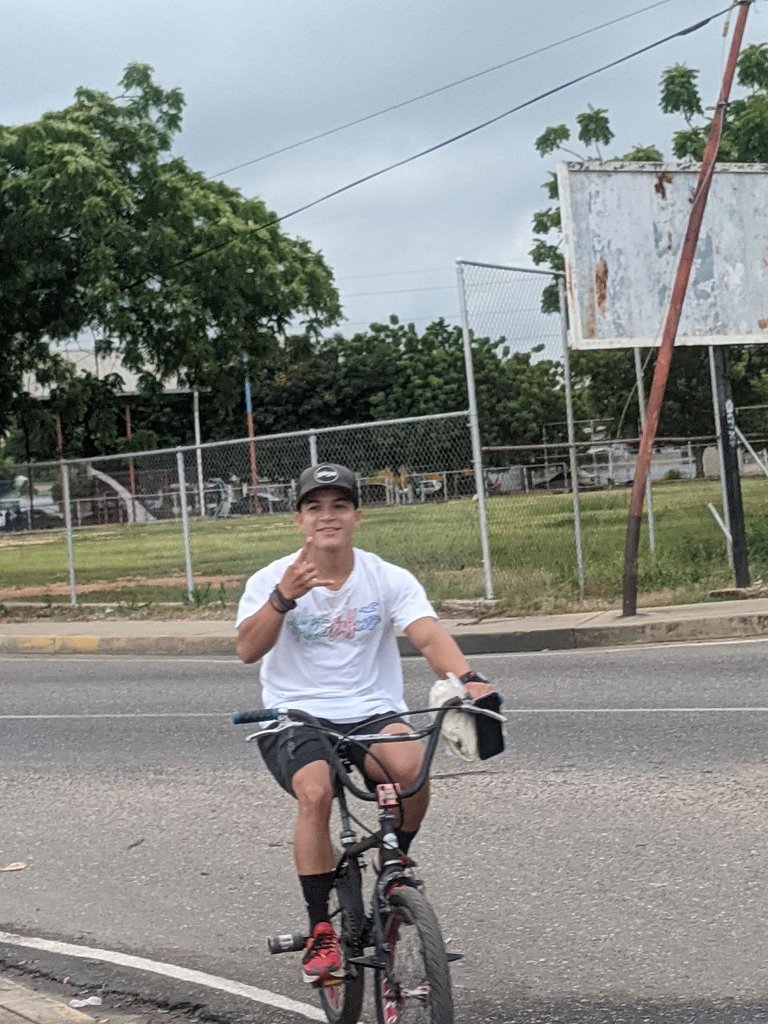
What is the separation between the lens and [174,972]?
5.48 meters

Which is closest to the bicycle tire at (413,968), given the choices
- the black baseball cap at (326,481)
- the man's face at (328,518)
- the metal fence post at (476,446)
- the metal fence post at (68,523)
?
the man's face at (328,518)

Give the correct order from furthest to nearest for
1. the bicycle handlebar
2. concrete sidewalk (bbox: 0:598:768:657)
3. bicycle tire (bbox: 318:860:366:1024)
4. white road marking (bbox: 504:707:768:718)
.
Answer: concrete sidewalk (bbox: 0:598:768:657) < white road marking (bbox: 504:707:768:718) < bicycle tire (bbox: 318:860:366:1024) < the bicycle handlebar

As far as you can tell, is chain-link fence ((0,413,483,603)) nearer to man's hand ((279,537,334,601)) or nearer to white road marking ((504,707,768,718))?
white road marking ((504,707,768,718))

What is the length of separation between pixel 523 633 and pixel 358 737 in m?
10.9

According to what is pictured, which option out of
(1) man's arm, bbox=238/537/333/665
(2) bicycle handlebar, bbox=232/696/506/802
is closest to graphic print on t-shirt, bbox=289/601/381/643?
(1) man's arm, bbox=238/537/333/665

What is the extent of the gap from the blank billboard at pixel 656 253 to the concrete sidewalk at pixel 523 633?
11.6ft

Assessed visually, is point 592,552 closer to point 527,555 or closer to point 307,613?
point 527,555

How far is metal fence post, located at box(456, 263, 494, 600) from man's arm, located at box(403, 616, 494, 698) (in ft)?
39.0

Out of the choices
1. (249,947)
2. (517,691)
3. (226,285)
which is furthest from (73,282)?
(249,947)

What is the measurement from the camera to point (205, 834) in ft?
24.7

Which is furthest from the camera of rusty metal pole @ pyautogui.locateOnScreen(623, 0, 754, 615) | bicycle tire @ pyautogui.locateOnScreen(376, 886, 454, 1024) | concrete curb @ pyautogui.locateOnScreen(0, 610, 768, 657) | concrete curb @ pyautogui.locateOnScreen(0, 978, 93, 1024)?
rusty metal pole @ pyautogui.locateOnScreen(623, 0, 754, 615)

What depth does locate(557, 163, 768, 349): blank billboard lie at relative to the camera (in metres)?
18.0

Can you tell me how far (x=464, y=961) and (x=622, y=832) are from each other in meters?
1.79

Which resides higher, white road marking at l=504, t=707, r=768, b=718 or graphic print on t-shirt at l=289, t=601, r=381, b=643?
graphic print on t-shirt at l=289, t=601, r=381, b=643
